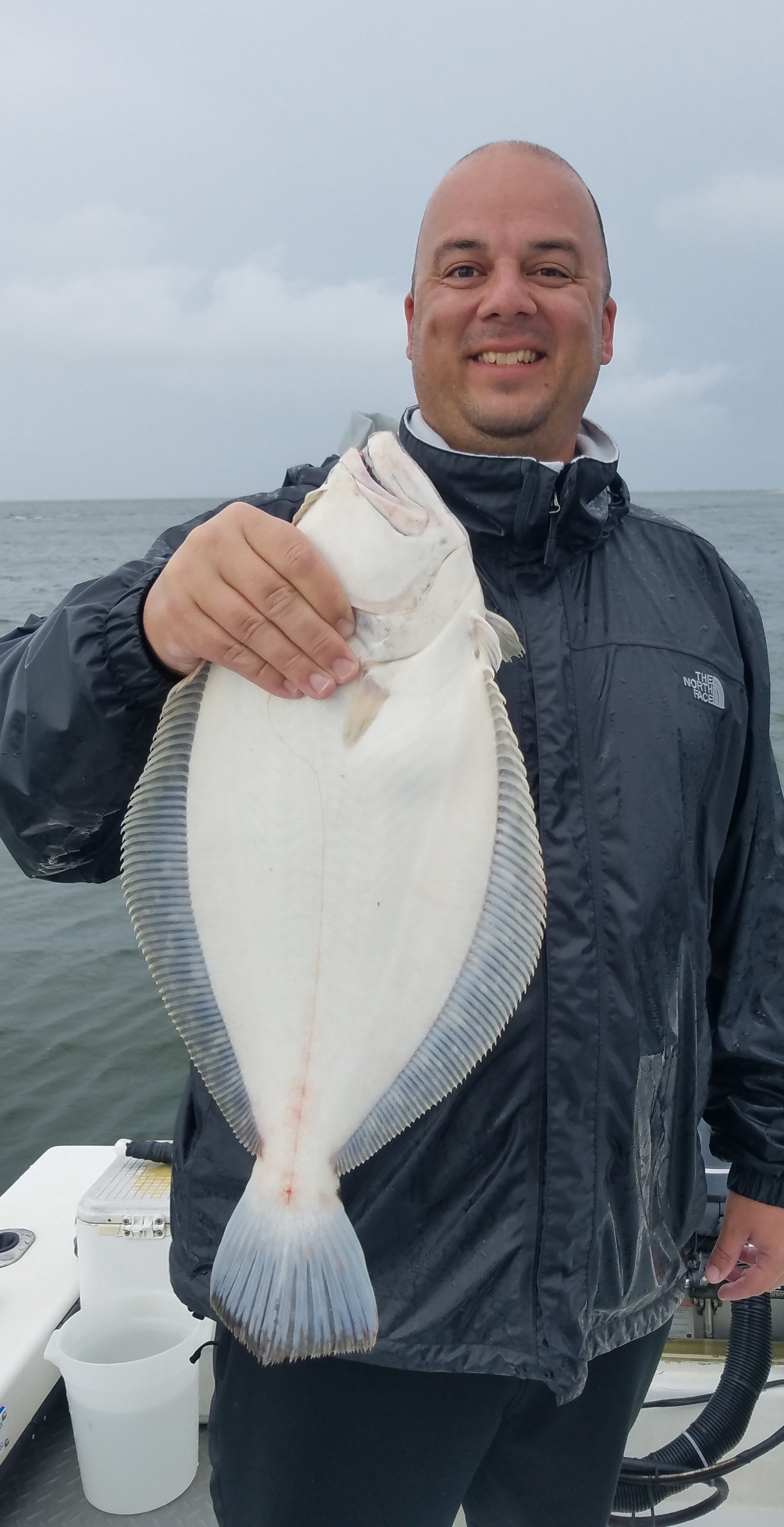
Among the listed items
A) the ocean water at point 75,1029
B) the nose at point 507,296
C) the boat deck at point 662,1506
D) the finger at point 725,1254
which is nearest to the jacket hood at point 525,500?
the nose at point 507,296

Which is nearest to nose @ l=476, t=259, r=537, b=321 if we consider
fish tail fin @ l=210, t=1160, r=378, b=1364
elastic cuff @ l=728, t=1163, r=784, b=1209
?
fish tail fin @ l=210, t=1160, r=378, b=1364

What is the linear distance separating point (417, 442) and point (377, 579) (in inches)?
23.6

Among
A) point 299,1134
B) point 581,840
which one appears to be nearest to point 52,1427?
point 299,1134

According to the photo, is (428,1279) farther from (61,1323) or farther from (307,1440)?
(61,1323)

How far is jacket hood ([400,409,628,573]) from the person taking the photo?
1729 mm

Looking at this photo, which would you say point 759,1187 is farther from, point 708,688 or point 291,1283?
point 291,1283

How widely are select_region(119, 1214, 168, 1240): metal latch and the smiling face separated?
2157mm

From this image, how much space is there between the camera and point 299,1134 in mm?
1343

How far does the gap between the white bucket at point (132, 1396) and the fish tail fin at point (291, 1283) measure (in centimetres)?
157

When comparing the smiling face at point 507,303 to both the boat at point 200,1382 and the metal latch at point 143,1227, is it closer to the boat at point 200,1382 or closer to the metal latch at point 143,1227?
the boat at point 200,1382

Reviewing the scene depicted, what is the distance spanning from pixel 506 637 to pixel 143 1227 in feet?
6.90

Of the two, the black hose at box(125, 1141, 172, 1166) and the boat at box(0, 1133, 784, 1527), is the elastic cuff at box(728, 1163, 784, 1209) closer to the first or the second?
the boat at box(0, 1133, 784, 1527)

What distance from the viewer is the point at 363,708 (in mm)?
1336

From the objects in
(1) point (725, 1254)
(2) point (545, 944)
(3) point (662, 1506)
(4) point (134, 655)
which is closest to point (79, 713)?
(4) point (134, 655)
